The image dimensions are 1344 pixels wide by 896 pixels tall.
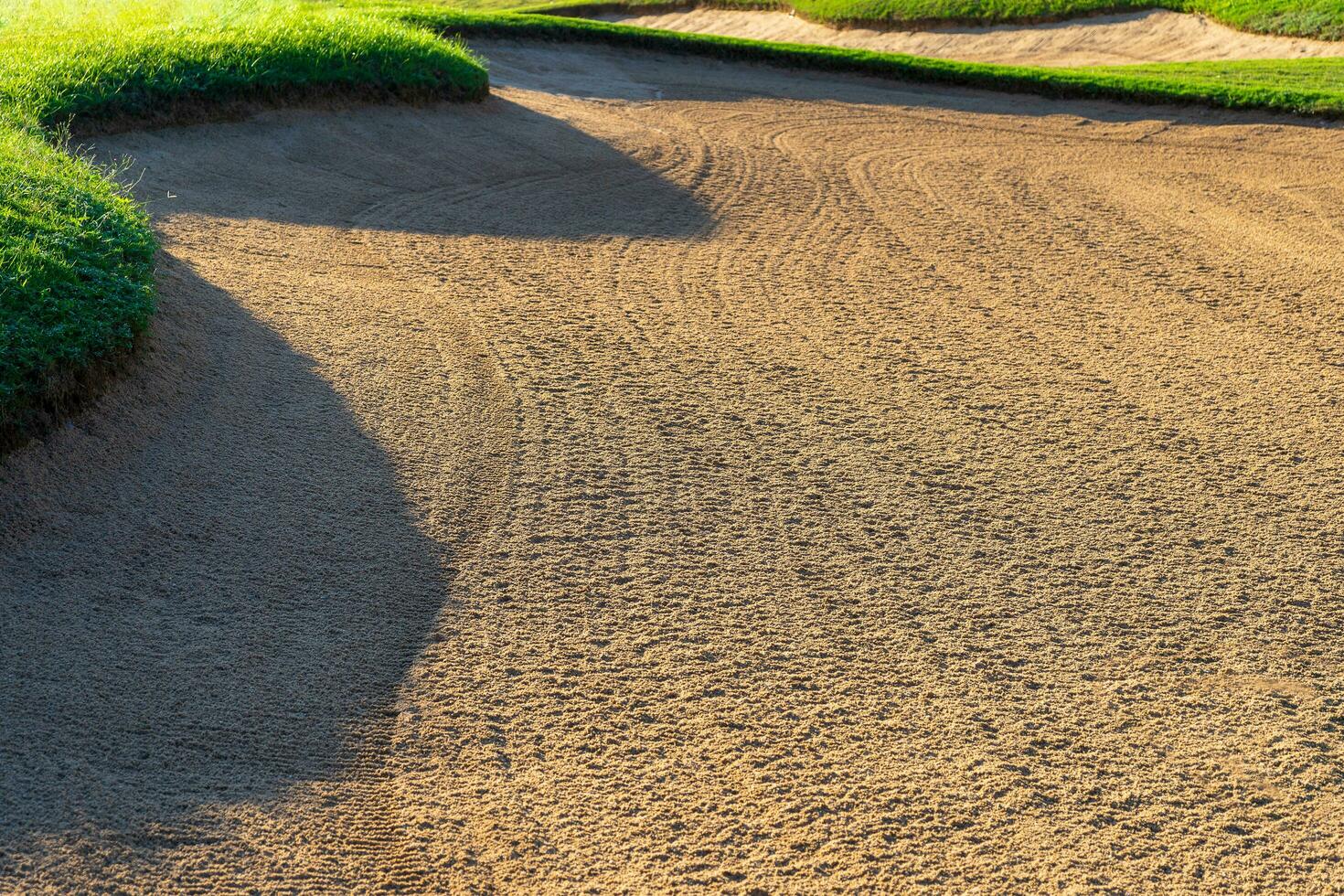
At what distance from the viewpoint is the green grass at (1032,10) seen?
1602 centimetres

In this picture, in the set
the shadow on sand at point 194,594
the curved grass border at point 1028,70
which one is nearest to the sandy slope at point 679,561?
the shadow on sand at point 194,594

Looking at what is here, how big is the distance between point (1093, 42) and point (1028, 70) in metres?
5.00

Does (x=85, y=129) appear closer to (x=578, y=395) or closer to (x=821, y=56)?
(x=578, y=395)

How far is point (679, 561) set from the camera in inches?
183

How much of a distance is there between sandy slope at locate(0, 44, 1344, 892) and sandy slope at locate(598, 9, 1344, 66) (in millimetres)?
9144

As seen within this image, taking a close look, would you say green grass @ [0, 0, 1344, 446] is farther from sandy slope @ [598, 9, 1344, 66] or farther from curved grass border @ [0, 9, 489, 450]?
sandy slope @ [598, 9, 1344, 66]

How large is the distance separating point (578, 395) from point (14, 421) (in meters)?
2.49

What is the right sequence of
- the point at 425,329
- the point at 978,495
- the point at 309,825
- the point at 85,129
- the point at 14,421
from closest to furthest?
1. the point at 309,825
2. the point at 14,421
3. the point at 978,495
4. the point at 425,329
5. the point at 85,129

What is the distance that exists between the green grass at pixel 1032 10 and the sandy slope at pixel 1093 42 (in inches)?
6.0

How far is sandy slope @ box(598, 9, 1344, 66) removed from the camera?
16203mm

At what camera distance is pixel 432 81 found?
10.6 m

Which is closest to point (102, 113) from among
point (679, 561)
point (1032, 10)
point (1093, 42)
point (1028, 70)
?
point (679, 561)

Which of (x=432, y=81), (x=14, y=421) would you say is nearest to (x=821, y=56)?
(x=432, y=81)

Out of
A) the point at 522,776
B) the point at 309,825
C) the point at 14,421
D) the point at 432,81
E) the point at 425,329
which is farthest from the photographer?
the point at 432,81
